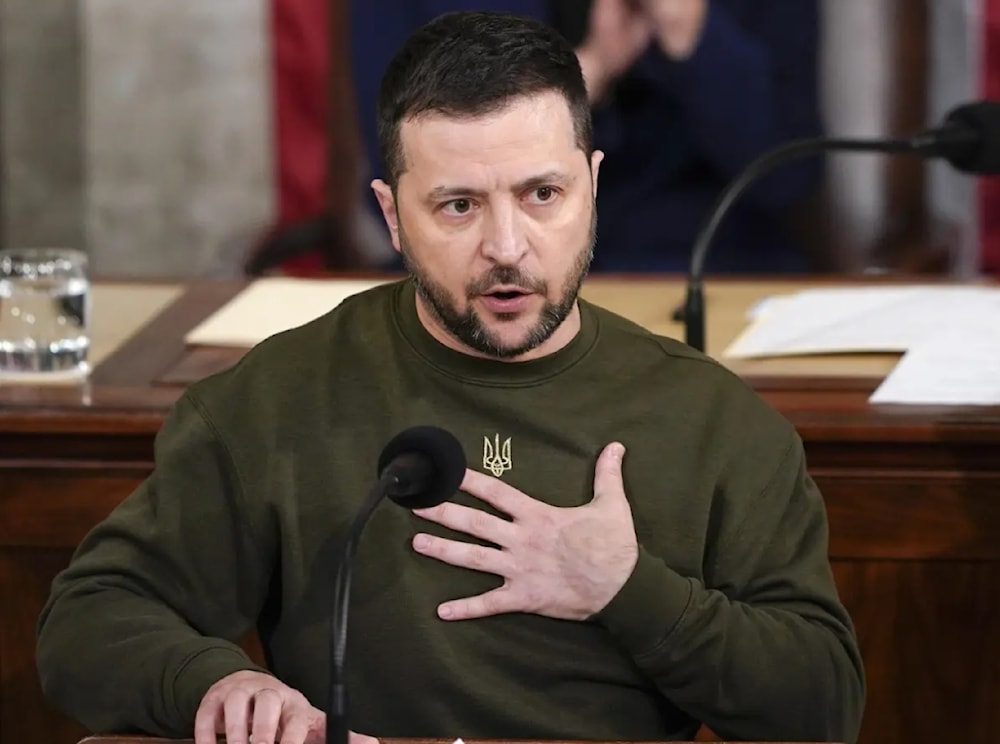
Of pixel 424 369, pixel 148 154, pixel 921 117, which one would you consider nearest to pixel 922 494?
pixel 424 369

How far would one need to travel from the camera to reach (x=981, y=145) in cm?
192

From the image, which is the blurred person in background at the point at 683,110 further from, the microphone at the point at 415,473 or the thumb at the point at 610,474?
the microphone at the point at 415,473

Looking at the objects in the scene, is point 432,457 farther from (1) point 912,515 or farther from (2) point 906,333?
(2) point 906,333

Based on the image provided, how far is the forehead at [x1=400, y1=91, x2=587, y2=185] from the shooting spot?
139cm

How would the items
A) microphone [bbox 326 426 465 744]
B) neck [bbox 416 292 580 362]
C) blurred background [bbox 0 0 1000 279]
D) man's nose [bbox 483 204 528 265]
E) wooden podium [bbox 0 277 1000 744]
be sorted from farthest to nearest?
1. blurred background [bbox 0 0 1000 279]
2. wooden podium [bbox 0 277 1000 744]
3. neck [bbox 416 292 580 362]
4. man's nose [bbox 483 204 528 265]
5. microphone [bbox 326 426 465 744]

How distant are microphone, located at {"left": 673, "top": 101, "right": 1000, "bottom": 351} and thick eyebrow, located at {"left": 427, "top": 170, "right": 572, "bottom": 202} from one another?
0.55 meters

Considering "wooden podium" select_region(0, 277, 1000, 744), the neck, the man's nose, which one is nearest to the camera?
the man's nose

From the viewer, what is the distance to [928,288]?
7.43 feet

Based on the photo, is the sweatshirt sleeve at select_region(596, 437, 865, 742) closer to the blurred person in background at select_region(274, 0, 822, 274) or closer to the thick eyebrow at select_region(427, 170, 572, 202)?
the thick eyebrow at select_region(427, 170, 572, 202)

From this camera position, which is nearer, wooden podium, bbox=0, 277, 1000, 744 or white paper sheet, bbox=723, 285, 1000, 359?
wooden podium, bbox=0, 277, 1000, 744

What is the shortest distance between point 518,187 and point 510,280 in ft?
0.22

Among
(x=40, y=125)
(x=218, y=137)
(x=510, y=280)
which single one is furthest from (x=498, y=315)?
(x=40, y=125)

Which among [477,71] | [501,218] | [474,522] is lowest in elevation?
[474,522]

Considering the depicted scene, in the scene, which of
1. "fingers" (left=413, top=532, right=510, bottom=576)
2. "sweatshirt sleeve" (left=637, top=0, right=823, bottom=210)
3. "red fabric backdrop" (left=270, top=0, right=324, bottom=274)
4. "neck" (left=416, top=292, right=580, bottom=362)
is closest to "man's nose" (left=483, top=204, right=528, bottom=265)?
"neck" (left=416, top=292, right=580, bottom=362)
